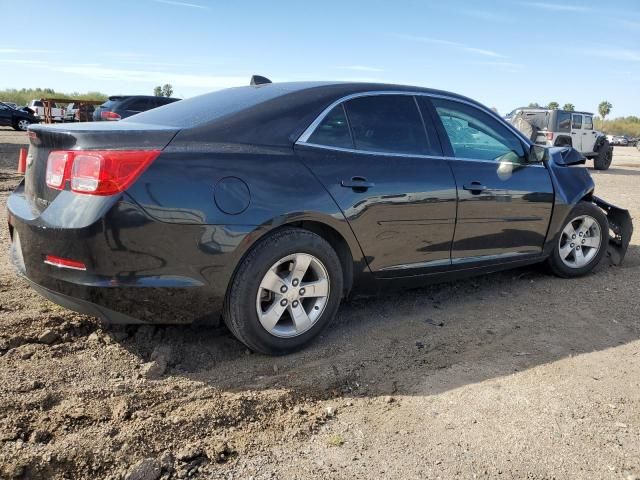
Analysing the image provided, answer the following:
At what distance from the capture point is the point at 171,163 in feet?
8.99

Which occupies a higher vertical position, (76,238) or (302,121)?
(302,121)

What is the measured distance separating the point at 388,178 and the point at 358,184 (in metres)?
0.25

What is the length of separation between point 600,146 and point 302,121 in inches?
717

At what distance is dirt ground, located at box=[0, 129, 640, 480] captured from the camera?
91.0 inches

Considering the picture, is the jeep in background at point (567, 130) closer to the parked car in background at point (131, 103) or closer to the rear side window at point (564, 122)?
the rear side window at point (564, 122)

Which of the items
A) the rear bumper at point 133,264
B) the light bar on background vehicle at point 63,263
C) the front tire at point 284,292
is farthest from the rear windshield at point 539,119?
the light bar on background vehicle at point 63,263

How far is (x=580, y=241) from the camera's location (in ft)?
16.1

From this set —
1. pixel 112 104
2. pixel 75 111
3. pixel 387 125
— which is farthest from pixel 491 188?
pixel 75 111

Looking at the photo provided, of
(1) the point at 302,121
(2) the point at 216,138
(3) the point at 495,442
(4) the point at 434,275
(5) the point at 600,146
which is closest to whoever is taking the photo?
(3) the point at 495,442

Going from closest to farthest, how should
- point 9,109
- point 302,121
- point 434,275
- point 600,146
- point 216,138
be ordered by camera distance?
point 216,138 < point 302,121 < point 434,275 < point 600,146 < point 9,109

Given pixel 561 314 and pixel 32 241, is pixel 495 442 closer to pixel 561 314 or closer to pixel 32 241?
pixel 561 314

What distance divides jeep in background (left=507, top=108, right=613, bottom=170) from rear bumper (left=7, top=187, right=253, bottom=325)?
50.5ft

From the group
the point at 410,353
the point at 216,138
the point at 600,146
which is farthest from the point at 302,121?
the point at 600,146

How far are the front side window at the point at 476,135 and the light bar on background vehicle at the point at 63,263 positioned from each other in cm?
257
